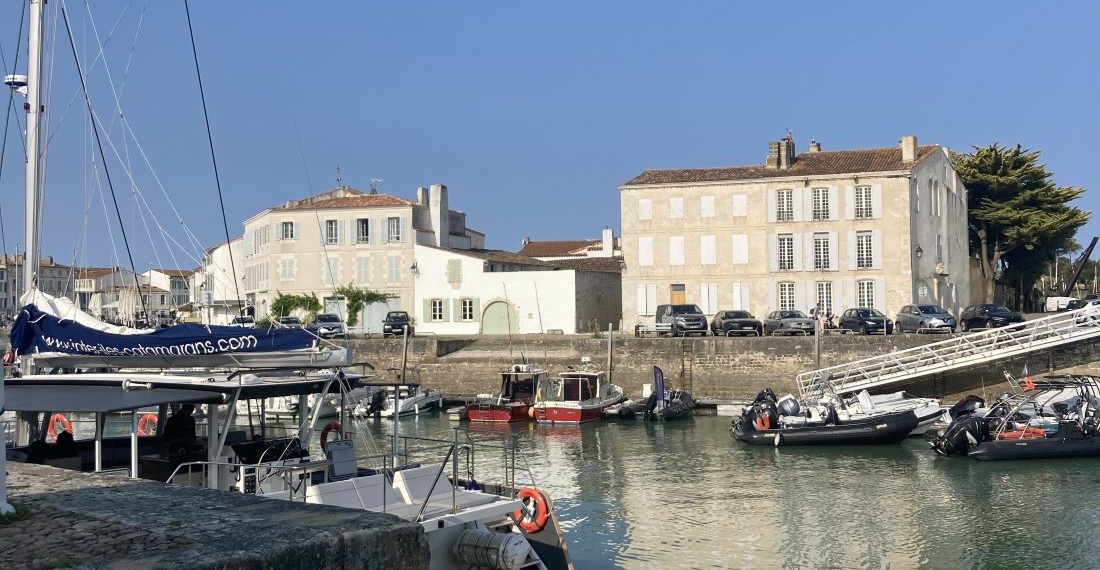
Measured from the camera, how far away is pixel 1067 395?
26547 mm

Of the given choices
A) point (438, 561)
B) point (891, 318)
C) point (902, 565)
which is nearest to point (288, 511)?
point (438, 561)

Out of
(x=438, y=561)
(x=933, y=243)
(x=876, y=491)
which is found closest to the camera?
(x=438, y=561)

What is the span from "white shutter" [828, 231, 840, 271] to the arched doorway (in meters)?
13.7

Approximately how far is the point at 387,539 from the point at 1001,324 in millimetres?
35084

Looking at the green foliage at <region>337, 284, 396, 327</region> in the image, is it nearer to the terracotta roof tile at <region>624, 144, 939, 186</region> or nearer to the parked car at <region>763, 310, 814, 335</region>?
the terracotta roof tile at <region>624, 144, 939, 186</region>

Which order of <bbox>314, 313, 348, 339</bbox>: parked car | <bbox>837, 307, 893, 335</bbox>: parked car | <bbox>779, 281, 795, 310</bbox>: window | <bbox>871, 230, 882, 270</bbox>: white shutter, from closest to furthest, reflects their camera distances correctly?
<bbox>837, 307, 893, 335</bbox>: parked car
<bbox>871, 230, 882, 270</bbox>: white shutter
<bbox>314, 313, 348, 339</bbox>: parked car
<bbox>779, 281, 795, 310</bbox>: window

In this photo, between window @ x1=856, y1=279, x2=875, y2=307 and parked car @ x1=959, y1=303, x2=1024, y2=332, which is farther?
window @ x1=856, y1=279, x2=875, y2=307

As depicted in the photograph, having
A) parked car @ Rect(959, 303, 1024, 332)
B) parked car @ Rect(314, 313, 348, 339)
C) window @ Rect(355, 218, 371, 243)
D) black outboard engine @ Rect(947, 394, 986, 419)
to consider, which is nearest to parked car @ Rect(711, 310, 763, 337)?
parked car @ Rect(959, 303, 1024, 332)

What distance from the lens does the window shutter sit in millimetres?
42219

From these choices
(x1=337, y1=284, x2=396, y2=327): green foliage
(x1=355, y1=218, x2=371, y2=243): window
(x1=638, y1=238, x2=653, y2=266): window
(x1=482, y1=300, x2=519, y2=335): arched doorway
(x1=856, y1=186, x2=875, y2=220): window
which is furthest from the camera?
(x1=355, y1=218, x2=371, y2=243): window

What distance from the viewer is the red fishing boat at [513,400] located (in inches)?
1293

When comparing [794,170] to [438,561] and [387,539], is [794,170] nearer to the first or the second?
[438,561]

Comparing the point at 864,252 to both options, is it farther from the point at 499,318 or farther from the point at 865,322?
the point at 499,318

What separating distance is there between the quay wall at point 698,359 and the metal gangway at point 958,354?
1.84 feet
